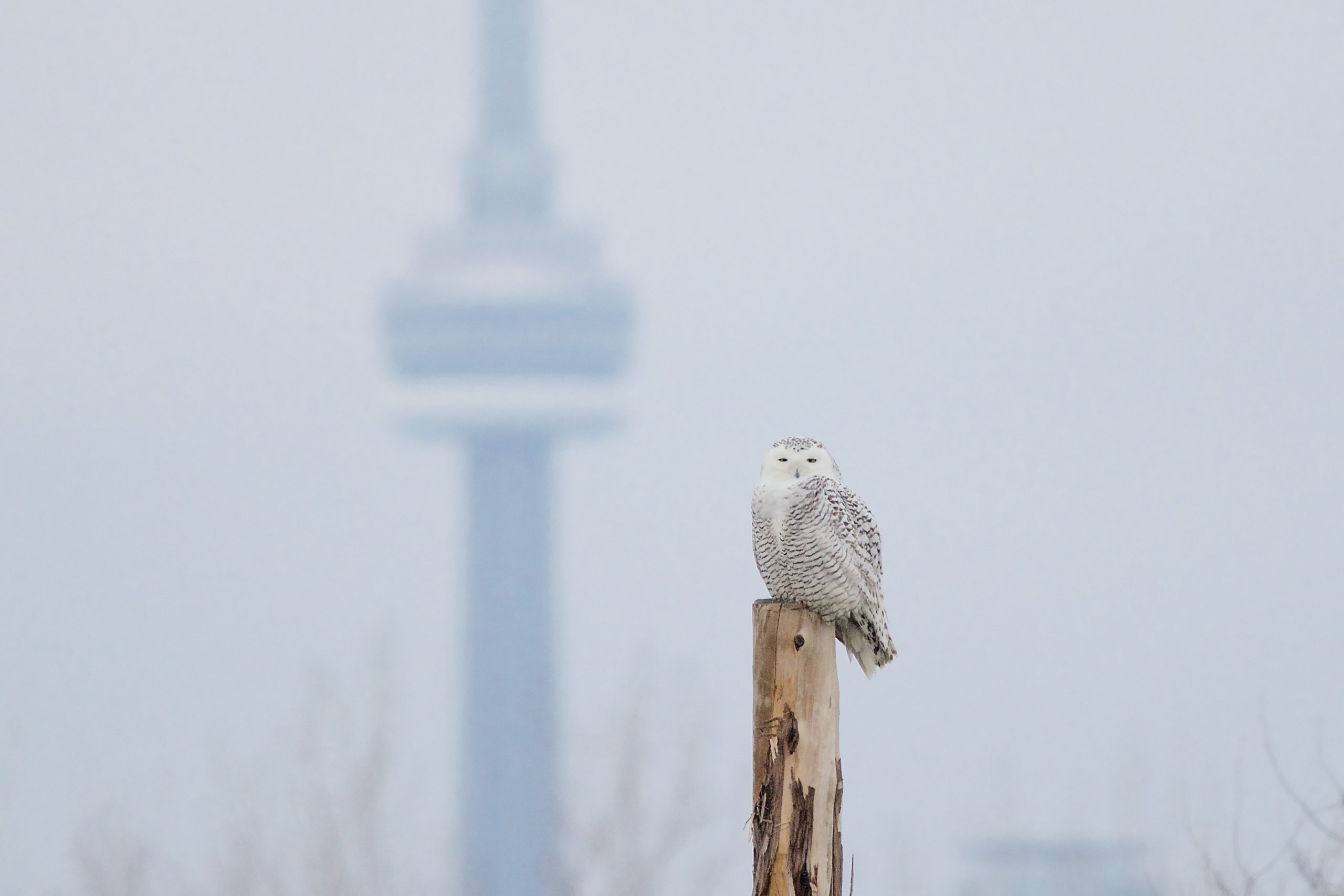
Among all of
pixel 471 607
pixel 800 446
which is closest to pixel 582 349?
pixel 471 607

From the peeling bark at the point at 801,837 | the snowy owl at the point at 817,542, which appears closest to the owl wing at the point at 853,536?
the snowy owl at the point at 817,542

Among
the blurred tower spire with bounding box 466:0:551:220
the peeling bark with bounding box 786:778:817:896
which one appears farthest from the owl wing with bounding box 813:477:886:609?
the blurred tower spire with bounding box 466:0:551:220

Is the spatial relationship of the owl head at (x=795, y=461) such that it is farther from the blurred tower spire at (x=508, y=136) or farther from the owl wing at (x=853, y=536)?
the blurred tower spire at (x=508, y=136)

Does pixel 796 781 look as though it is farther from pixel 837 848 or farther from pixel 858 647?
pixel 858 647

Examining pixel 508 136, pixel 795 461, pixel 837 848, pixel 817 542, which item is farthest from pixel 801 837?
pixel 508 136

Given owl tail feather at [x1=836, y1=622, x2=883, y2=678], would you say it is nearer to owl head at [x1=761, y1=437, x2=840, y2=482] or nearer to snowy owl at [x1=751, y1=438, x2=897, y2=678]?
snowy owl at [x1=751, y1=438, x2=897, y2=678]

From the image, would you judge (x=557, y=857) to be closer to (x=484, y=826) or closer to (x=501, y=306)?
(x=501, y=306)

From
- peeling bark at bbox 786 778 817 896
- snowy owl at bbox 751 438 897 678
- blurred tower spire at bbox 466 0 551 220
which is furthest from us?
blurred tower spire at bbox 466 0 551 220

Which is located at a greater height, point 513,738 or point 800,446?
point 800,446
